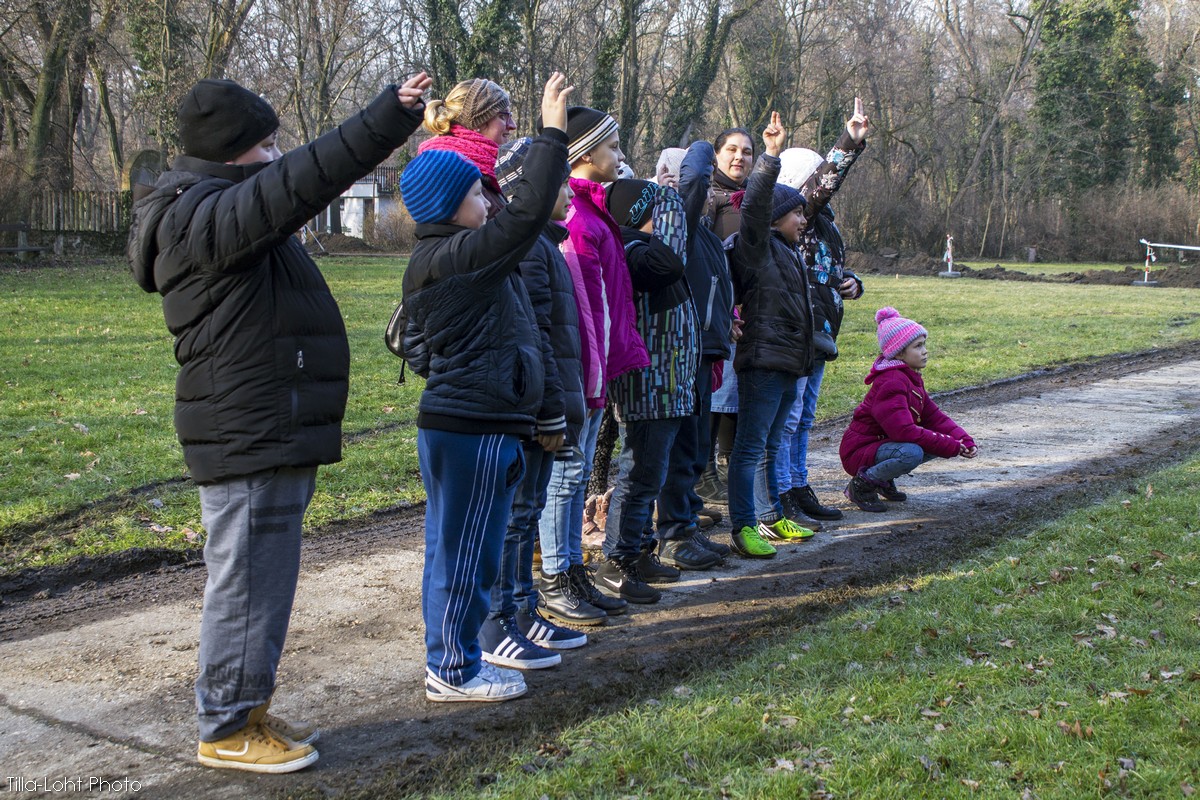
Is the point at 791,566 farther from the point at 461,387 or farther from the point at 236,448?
the point at 236,448

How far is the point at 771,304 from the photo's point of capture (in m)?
6.41

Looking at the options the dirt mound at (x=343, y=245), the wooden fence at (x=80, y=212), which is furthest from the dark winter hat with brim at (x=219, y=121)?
the dirt mound at (x=343, y=245)

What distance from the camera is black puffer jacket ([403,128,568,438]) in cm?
389

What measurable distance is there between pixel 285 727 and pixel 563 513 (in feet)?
5.84

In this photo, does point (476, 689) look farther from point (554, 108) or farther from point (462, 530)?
point (554, 108)

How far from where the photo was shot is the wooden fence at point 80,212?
88.5 ft

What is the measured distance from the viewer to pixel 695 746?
3811 millimetres

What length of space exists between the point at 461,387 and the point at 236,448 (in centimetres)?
87

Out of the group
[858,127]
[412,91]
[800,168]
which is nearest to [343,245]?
[800,168]

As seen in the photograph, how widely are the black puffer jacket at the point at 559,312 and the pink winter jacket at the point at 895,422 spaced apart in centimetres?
315

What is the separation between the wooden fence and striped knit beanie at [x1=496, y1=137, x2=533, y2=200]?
2533cm

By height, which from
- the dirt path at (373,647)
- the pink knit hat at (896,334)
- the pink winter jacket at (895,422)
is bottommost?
the dirt path at (373,647)

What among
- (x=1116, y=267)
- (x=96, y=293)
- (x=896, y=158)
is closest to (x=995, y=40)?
Answer: (x=896, y=158)

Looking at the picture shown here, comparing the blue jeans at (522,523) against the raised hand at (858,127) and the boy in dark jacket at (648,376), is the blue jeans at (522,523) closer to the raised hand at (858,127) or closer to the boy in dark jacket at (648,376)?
the boy in dark jacket at (648,376)
